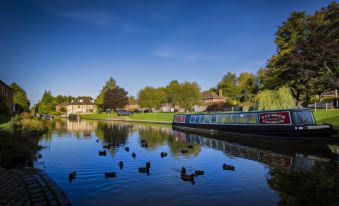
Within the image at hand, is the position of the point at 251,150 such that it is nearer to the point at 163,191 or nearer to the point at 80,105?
the point at 163,191

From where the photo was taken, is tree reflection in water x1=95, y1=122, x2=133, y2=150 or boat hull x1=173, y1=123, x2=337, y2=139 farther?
tree reflection in water x1=95, y1=122, x2=133, y2=150

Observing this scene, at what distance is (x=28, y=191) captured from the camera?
26.5 feet

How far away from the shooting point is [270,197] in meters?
9.58

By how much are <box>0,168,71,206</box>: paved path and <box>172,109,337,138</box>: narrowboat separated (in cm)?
1968

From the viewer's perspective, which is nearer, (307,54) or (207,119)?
(307,54)

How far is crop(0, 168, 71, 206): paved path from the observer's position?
287 inches

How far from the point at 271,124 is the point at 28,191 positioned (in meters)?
21.9

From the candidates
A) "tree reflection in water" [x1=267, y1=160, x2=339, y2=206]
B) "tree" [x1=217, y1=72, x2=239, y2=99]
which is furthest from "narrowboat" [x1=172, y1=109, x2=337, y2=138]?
"tree" [x1=217, y1=72, x2=239, y2=99]

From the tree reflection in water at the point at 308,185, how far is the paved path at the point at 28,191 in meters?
7.08

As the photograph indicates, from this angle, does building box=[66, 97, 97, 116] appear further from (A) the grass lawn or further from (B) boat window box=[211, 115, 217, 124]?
(A) the grass lawn

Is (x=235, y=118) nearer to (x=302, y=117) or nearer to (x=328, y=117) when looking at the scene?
(x=302, y=117)

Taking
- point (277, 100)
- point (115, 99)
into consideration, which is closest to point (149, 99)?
point (115, 99)

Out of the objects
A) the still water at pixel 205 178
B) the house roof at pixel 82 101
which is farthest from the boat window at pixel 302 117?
the house roof at pixel 82 101

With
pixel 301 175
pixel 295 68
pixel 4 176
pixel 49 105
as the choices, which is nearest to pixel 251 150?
pixel 301 175
